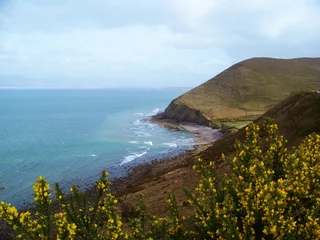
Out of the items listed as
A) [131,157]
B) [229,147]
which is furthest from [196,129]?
[229,147]

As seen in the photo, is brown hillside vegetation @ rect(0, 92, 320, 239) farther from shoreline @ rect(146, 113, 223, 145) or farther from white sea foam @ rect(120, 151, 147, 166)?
shoreline @ rect(146, 113, 223, 145)

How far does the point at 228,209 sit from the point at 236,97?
165m

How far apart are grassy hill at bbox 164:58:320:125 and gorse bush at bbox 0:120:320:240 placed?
118m

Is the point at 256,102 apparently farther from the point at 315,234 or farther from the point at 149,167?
the point at 315,234

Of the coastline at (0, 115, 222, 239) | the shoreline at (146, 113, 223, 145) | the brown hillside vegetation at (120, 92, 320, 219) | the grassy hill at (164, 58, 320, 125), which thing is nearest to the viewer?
the brown hillside vegetation at (120, 92, 320, 219)

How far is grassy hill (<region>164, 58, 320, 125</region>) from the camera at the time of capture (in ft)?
470

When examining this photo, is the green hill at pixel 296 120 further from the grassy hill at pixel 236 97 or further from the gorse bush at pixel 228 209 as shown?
the grassy hill at pixel 236 97

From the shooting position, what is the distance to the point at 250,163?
50.1 ft

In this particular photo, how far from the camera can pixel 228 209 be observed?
1206cm

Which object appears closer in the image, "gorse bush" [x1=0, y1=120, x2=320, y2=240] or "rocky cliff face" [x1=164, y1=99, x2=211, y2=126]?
"gorse bush" [x1=0, y1=120, x2=320, y2=240]

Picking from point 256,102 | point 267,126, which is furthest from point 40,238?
point 256,102

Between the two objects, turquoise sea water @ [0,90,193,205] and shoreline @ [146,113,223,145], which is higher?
shoreline @ [146,113,223,145]

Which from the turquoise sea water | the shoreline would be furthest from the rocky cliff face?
the turquoise sea water

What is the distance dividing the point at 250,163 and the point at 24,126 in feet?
482
